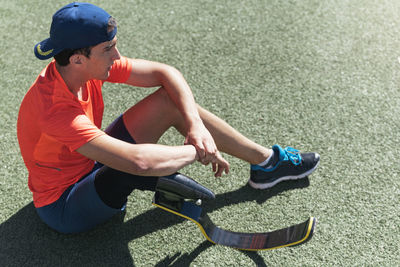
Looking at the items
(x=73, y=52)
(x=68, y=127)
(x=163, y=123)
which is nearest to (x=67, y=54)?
(x=73, y=52)

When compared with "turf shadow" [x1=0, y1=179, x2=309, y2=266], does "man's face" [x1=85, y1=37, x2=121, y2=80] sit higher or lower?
higher

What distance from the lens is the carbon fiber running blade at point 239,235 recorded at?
218 cm

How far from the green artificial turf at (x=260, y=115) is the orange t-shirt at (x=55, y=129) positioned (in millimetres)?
→ 406

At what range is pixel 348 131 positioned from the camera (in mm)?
2900

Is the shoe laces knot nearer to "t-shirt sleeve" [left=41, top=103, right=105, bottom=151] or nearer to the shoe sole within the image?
the shoe sole

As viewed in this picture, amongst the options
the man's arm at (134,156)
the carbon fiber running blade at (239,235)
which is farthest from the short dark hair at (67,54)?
the carbon fiber running blade at (239,235)

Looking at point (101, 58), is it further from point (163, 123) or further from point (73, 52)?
point (163, 123)

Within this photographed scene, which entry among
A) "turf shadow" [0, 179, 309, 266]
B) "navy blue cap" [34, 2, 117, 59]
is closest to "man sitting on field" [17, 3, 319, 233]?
"navy blue cap" [34, 2, 117, 59]

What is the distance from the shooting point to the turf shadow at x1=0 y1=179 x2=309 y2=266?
7.40 ft

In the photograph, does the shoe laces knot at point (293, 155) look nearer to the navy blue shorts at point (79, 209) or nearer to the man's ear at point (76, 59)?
the navy blue shorts at point (79, 209)

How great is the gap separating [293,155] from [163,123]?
84cm

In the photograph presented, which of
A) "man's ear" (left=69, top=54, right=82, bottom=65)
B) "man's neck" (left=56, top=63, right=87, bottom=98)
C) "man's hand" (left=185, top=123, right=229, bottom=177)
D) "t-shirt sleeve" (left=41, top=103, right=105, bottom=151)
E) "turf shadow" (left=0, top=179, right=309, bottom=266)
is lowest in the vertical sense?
"turf shadow" (left=0, top=179, right=309, bottom=266)

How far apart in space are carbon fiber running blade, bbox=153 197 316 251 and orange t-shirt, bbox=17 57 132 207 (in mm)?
491

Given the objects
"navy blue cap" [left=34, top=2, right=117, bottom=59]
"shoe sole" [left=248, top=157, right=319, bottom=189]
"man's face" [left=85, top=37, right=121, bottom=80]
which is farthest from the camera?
"shoe sole" [left=248, top=157, right=319, bottom=189]
